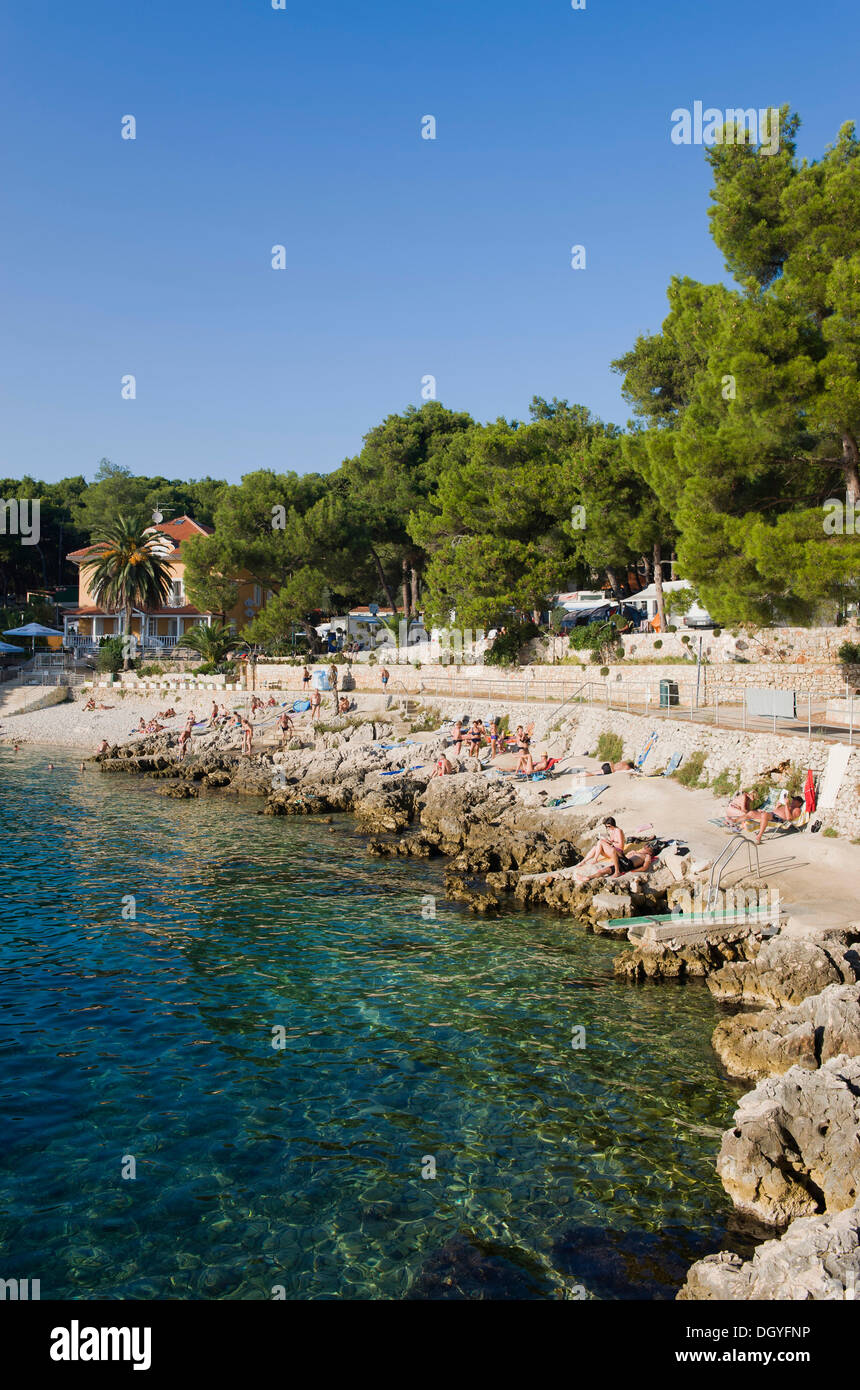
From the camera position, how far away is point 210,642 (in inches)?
2016

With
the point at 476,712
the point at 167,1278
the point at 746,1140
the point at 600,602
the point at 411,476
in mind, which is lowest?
the point at 167,1278

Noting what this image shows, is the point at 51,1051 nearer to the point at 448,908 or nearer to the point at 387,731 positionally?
the point at 448,908

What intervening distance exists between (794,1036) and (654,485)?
88.3ft

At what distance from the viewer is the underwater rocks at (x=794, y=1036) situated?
9.06 meters

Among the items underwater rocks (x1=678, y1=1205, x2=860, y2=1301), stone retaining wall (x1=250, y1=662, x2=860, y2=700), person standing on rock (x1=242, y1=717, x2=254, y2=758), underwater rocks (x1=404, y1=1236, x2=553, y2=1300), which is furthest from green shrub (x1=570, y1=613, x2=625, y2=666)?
underwater rocks (x1=678, y1=1205, x2=860, y2=1301)

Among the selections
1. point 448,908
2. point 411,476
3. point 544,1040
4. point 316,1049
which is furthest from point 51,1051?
point 411,476

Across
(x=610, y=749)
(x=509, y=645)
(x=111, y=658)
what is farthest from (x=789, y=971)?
(x=111, y=658)

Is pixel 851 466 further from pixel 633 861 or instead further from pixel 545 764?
pixel 633 861

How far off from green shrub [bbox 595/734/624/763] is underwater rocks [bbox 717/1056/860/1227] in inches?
673

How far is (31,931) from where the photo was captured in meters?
15.2

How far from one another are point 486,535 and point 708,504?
16515 mm

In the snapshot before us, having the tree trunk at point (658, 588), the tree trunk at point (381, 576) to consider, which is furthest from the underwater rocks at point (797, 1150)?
the tree trunk at point (381, 576)

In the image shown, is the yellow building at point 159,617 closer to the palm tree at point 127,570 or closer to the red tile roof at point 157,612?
the red tile roof at point 157,612

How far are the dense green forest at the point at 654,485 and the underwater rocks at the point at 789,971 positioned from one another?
11488mm
